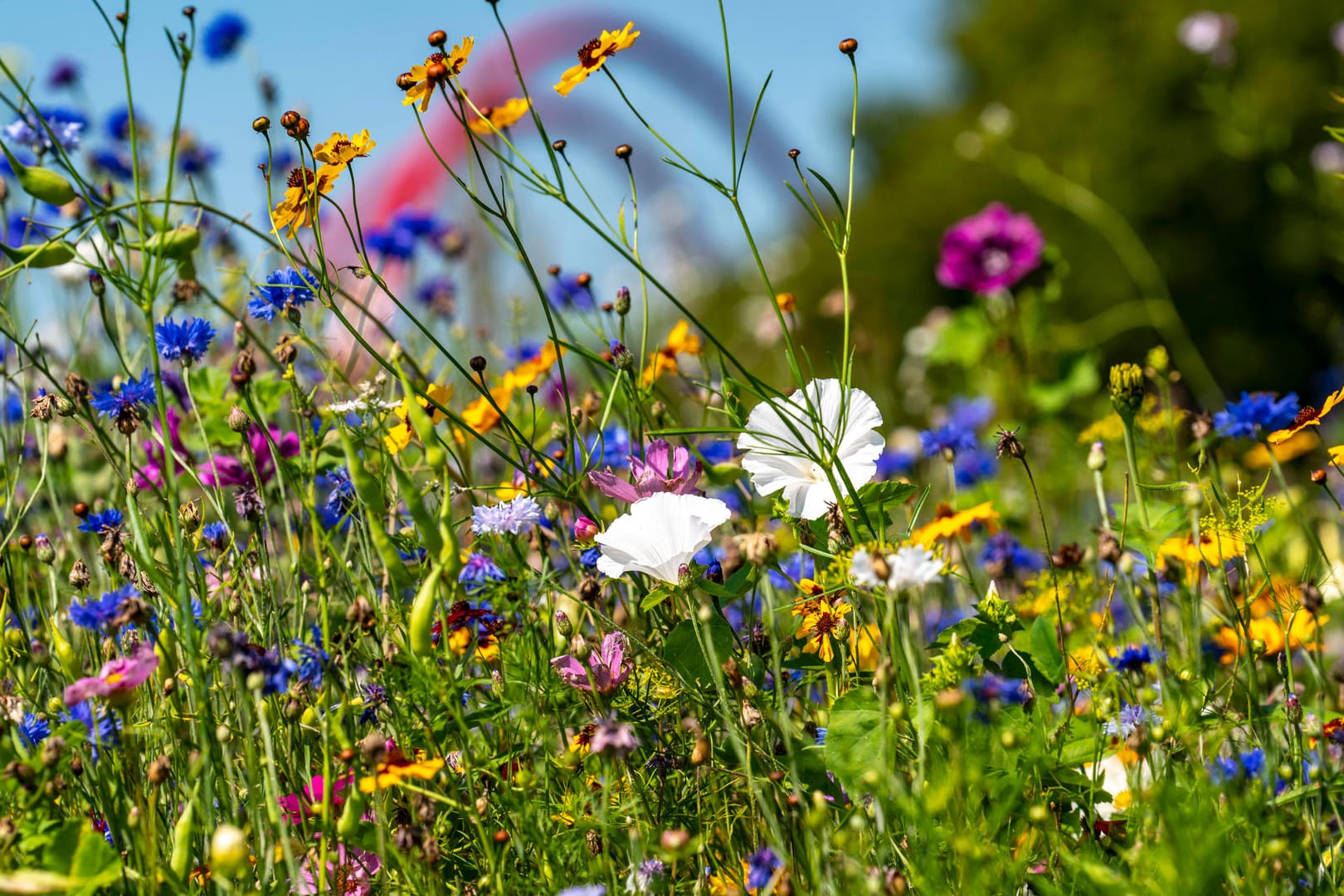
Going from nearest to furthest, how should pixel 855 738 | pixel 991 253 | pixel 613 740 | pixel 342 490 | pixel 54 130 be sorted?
pixel 613 740 < pixel 855 738 < pixel 342 490 < pixel 54 130 < pixel 991 253

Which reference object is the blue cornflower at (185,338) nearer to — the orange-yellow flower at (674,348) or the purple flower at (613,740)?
the orange-yellow flower at (674,348)

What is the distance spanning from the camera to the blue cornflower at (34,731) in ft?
4.03

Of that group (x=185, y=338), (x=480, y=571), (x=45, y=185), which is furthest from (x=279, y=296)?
(x=480, y=571)

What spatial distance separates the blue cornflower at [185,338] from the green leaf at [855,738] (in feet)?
2.85

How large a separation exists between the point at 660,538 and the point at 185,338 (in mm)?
687

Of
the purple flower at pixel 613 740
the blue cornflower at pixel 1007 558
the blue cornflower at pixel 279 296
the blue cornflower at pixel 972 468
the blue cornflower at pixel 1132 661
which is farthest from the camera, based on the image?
the blue cornflower at pixel 972 468

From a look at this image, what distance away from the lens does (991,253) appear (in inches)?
120

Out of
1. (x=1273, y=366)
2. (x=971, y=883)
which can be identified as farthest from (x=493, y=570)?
(x=1273, y=366)

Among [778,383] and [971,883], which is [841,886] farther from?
[778,383]

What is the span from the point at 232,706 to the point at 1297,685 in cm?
135

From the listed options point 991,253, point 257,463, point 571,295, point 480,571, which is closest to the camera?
point 480,571

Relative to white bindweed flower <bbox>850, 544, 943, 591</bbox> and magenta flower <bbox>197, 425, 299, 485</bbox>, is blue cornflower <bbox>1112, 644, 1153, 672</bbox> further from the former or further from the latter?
magenta flower <bbox>197, 425, 299, 485</bbox>

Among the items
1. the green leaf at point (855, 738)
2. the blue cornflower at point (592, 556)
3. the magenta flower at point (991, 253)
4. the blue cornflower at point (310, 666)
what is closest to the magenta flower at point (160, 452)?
the blue cornflower at point (310, 666)

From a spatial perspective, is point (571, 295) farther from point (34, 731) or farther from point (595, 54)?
point (34, 731)
